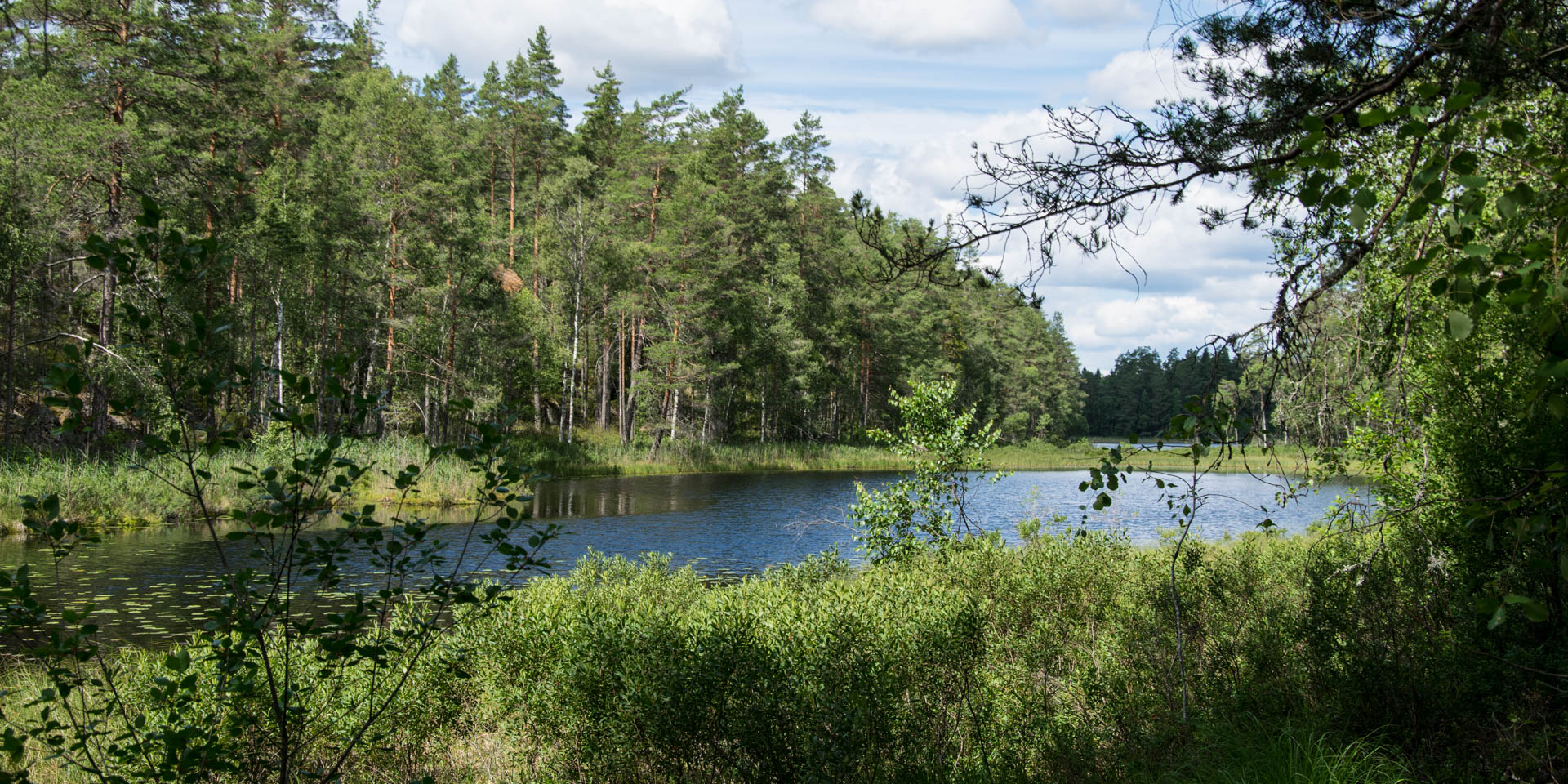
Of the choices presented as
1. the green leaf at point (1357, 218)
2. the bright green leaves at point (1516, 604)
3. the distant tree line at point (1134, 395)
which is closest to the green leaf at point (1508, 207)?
the green leaf at point (1357, 218)

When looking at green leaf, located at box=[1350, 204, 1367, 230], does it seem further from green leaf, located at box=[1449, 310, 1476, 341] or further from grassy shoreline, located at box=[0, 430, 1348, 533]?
grassy shoreline, located at box=[0, 430, 1348, 533]

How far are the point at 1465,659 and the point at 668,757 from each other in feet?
14.3

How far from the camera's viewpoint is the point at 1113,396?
10819cm

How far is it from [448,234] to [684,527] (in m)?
14.2

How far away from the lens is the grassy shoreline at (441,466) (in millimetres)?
16547

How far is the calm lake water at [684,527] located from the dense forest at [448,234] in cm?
314

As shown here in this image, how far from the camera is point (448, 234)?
2884 cm

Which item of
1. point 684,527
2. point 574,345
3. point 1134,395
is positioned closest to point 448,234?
point 574,345

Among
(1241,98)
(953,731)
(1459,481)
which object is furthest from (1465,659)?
(1241,98)

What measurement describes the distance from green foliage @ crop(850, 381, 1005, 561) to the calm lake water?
1.61 ft

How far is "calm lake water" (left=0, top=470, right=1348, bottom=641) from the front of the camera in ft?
40.3

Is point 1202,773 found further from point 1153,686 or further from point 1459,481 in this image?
point 1459,481

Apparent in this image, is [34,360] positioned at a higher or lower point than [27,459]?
higher

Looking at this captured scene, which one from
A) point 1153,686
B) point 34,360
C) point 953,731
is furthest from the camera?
point 34,360
